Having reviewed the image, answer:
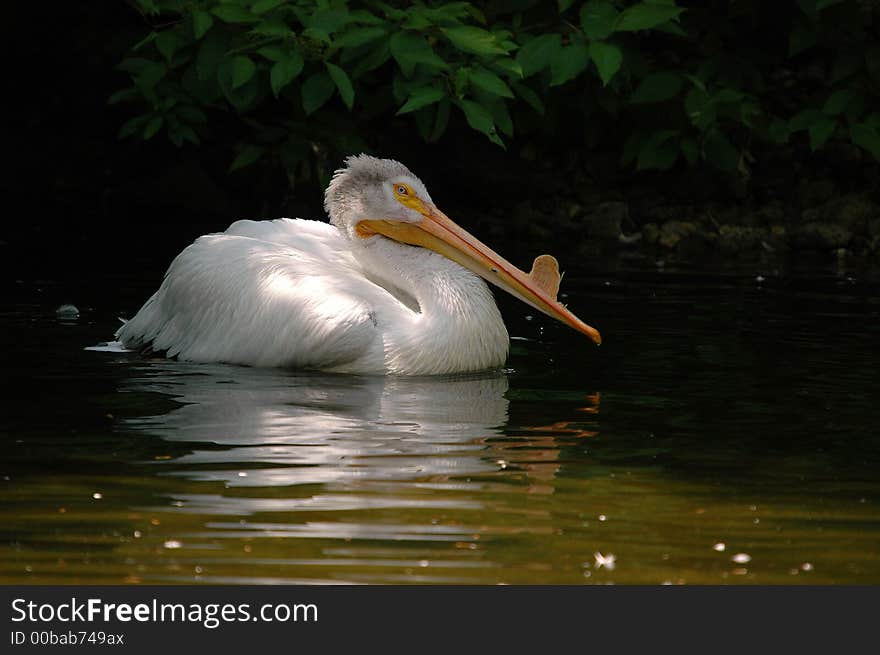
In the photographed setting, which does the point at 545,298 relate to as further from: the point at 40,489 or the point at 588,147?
the point at 588,147

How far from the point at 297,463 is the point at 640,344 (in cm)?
303

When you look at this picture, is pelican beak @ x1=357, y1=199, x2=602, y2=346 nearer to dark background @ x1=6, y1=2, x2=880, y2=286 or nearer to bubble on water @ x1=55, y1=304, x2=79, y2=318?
bubble on water @ x1=55, y1=304, x2=79, y2=318

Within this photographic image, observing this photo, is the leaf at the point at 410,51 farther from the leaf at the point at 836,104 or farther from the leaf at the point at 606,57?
the leaf at the point at 836,104

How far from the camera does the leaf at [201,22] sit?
1093cm

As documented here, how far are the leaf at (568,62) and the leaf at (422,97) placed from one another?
2.65ft

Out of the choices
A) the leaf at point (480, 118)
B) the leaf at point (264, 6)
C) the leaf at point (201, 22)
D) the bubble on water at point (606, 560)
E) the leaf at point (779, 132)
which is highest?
the leaf at point (264, 6)

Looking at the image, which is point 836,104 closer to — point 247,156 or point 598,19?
point 598,19

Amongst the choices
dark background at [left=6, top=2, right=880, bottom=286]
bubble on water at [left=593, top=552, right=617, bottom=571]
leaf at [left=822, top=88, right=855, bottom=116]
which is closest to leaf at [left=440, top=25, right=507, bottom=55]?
dark background at [left=6, top=2, right=880, bottom=286]

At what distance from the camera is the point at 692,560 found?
383 centimetres

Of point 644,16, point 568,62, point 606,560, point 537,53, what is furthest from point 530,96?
point 606,560

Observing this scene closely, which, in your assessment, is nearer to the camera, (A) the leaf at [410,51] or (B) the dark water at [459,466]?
(B) the dark water at [459,466]

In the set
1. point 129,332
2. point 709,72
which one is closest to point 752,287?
point 709,72

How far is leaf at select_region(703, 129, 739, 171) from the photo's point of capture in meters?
12.3

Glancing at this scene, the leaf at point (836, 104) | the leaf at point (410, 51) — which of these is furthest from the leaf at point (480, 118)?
the leaf at point (836, 104)
